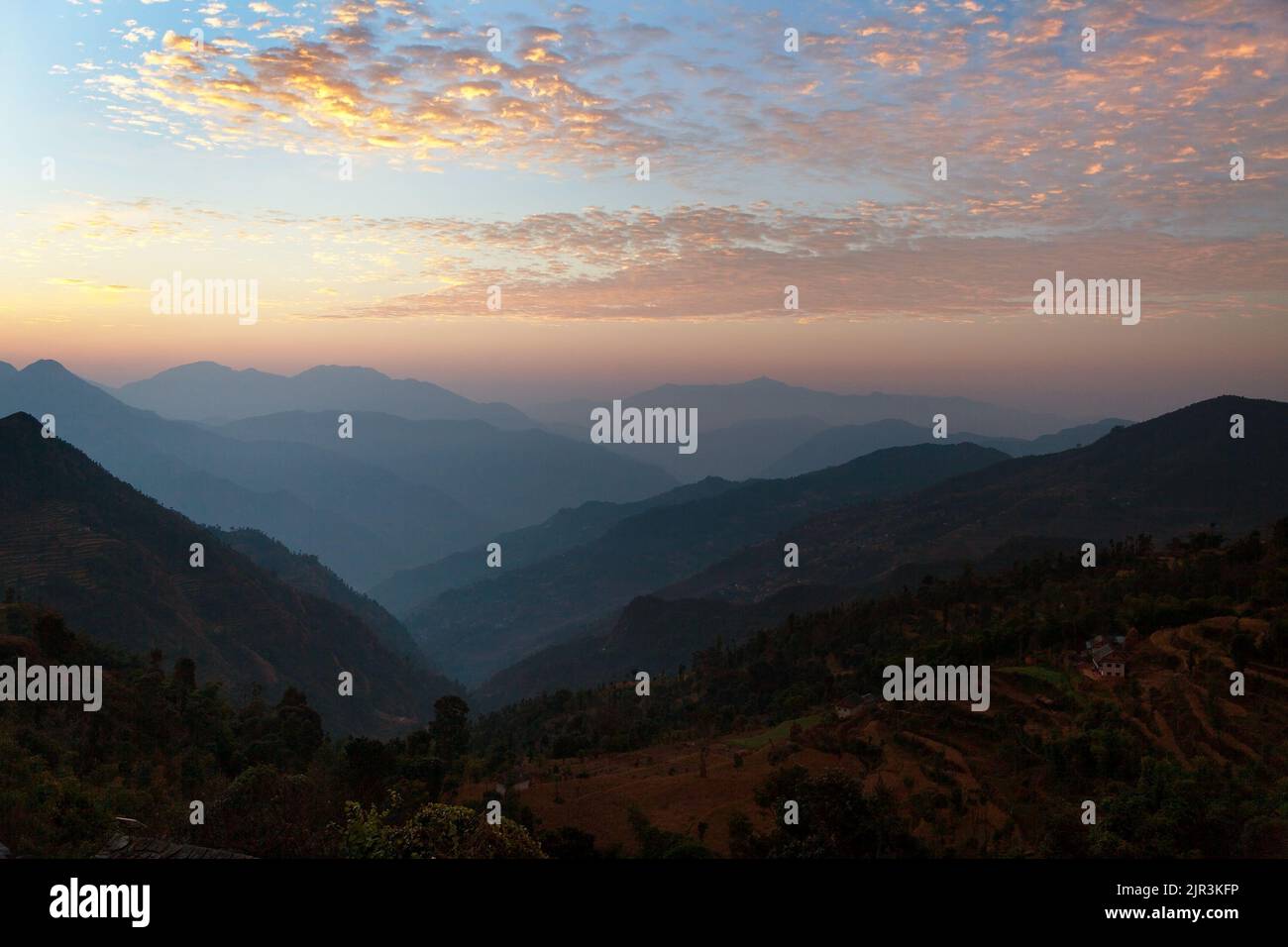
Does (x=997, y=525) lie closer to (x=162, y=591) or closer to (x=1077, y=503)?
(x=1077, y=503)

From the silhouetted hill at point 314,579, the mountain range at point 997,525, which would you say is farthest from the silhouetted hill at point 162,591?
the silhouetted hill at point 314,579

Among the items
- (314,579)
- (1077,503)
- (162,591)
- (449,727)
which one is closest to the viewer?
(449,727)

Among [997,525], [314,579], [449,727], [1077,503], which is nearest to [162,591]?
[449,727]

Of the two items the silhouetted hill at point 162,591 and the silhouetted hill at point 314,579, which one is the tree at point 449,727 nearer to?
the silhouetted hill at point 162,591

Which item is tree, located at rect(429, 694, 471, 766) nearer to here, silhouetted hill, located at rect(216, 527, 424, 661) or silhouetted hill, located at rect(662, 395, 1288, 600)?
silhouetted hill, located at rect(662, 395, 1288, 600)

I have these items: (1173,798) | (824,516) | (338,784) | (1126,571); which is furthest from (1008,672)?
(824,516)

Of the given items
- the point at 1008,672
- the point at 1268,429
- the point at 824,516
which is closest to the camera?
the point at 1008,672

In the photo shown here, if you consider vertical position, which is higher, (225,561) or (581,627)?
(225,561)

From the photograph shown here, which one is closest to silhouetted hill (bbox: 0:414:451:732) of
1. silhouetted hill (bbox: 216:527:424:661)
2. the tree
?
silhouetted hill (bbox: 216:527:424:661)
